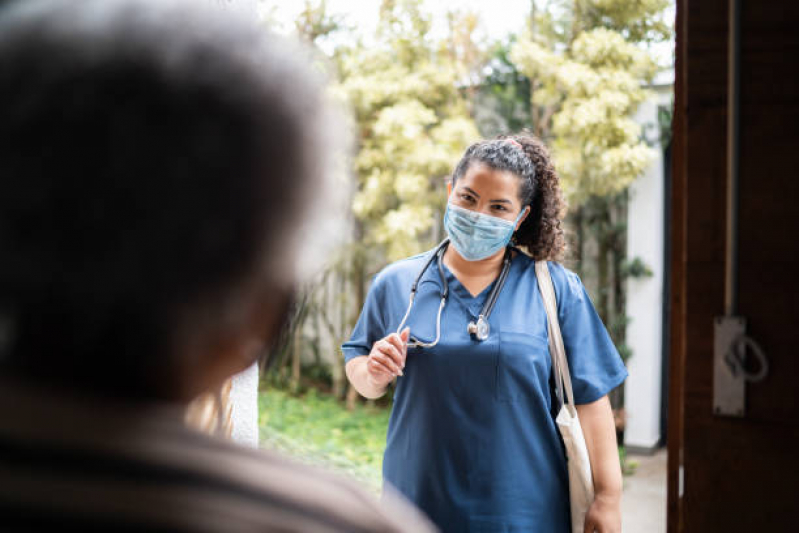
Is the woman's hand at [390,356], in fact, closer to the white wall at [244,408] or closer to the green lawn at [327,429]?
the white wall at [244,408]

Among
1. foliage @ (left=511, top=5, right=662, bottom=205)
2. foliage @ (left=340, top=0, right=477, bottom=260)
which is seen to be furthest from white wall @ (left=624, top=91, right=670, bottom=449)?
foliage @ (left=340, top=0, right=477, bottom=260)

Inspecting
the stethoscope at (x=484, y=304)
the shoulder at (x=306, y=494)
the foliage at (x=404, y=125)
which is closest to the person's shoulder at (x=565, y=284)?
the stethoscope at (x=484, y=304)

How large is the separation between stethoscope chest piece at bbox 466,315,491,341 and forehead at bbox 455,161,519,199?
0.37m

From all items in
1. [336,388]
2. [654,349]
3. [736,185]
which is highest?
[736,185]

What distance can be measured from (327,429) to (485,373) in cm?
432

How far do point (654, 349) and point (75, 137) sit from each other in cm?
540

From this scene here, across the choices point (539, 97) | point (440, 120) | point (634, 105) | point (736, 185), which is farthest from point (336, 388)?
point (736, 185)

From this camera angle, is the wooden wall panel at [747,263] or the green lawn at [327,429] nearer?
the wooden wall panel at [747,263]

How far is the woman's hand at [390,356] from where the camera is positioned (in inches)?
65.3

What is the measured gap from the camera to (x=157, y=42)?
431mm

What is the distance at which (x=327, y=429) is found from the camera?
578 centimetres

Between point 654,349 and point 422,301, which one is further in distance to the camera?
point 654,349

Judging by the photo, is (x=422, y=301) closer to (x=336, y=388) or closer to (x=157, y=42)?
(x=157, y=42)

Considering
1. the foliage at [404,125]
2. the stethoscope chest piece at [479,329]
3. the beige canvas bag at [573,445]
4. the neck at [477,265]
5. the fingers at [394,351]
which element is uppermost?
the foliage at [404,125]
